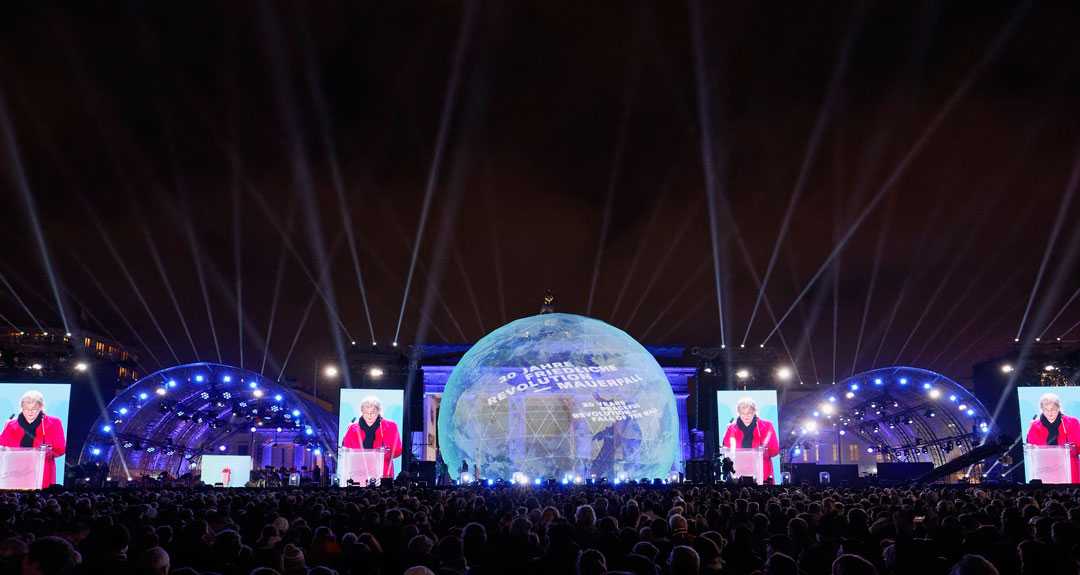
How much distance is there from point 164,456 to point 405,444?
1752cm

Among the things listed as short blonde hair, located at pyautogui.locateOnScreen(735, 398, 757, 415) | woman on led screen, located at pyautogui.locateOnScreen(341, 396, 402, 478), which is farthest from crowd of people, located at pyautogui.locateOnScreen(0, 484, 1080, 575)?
short blonde hair, located at pyautogui.locateOnScreen(735, 398, 757, 415)

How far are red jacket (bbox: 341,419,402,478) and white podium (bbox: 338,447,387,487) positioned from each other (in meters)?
0.23

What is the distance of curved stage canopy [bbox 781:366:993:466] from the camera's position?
41.0 metres

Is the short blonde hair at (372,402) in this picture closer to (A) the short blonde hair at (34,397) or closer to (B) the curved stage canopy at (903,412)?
(A) the short blonde hair at (34,397)

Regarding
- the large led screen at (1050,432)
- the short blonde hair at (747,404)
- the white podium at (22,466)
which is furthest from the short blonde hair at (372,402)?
the large led screen at (1050,432)

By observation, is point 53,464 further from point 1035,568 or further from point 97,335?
point 97,335

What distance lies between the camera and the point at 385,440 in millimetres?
39812

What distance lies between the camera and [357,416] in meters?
40.0

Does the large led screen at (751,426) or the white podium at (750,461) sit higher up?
the large led screen at (751,426)

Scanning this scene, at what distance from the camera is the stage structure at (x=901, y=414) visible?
4103 cm

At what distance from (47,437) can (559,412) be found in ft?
74.8

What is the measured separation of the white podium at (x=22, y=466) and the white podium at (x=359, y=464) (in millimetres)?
12432

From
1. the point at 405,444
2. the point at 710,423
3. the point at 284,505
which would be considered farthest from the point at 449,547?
the point at 710,423

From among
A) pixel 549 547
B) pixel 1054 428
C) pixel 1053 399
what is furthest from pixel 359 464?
pixel 549 547
